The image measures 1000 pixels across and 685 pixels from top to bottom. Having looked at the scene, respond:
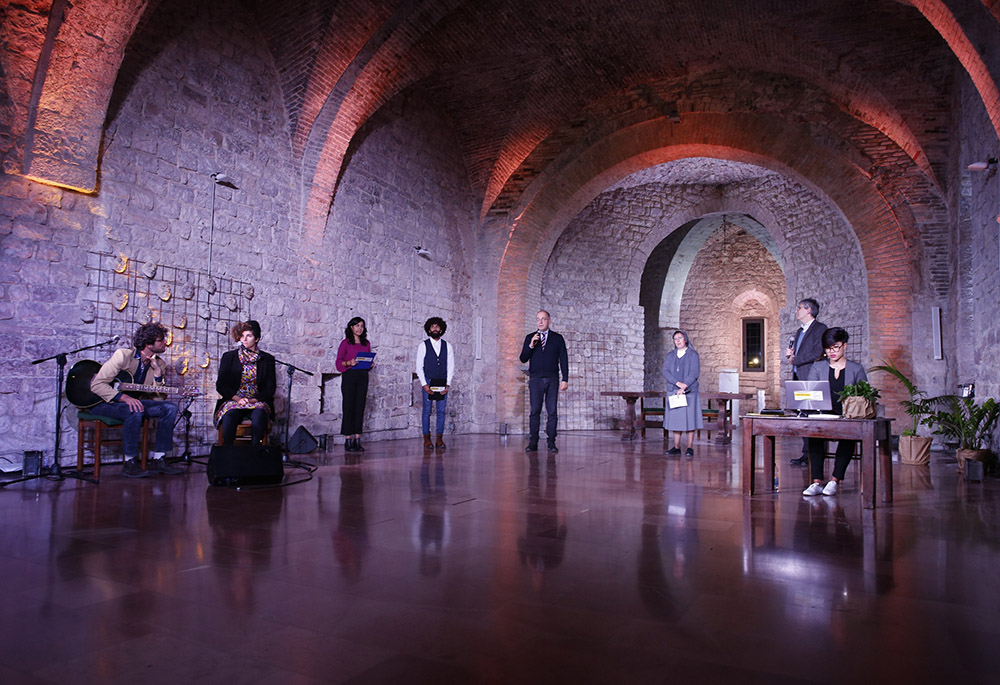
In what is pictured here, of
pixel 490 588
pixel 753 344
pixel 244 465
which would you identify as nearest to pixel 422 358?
pixel 244 465

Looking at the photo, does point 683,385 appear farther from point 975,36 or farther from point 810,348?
point 975,36

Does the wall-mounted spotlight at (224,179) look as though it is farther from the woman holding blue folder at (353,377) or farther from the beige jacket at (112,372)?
the beige jacket at (112,372)

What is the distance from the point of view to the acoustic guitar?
216 inches

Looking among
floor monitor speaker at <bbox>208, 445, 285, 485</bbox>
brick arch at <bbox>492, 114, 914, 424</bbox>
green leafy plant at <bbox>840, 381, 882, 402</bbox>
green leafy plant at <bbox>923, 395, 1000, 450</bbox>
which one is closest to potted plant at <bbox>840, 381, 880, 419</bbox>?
green leafy plant at <bbox>840, 381, 882, 402</bbox>

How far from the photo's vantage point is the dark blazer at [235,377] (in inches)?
225

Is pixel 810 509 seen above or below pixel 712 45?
below

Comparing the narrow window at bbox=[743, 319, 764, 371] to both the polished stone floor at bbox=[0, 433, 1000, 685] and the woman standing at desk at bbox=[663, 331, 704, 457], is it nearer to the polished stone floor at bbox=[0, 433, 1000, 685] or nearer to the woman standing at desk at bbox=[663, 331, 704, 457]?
the woman standing at desk at bbox=[663, 331, 704, 457]

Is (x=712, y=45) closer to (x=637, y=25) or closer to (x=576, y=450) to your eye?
(x=637, y=25)

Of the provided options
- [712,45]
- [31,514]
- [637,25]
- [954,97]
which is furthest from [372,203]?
[954,97]

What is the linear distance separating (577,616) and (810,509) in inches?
109

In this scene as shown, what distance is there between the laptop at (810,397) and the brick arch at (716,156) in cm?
651

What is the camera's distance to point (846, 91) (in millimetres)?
9461

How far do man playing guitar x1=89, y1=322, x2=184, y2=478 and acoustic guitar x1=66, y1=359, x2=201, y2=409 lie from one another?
0.19 feet

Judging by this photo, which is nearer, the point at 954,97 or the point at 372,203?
the point at 954,97
